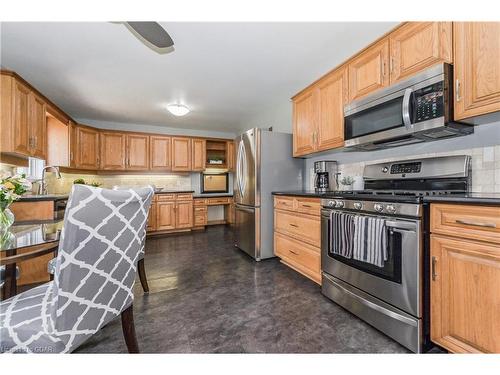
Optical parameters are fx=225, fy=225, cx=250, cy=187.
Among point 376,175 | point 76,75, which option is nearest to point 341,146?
point 376,175

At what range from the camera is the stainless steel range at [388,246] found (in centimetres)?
138

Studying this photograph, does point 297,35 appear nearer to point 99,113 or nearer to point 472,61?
point 472,61

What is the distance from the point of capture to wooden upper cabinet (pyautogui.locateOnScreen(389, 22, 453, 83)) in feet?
4.99

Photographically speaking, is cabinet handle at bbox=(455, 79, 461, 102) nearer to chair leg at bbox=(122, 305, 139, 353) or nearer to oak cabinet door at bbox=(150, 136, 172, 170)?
chair leg at bbox=(122, 305, 139, 353)

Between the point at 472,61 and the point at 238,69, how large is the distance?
7.39 ft

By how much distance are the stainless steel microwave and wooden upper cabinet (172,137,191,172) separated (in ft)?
13.7

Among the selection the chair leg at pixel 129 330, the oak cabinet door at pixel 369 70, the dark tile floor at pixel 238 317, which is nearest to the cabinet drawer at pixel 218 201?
the dark tile floor at pixel 238 317

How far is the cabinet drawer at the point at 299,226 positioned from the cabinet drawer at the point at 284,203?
64mm

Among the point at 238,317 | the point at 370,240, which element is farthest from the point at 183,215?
the point at 370,240

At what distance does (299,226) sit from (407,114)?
149cm

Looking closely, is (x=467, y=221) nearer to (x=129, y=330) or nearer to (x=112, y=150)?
(x=129, y=330)

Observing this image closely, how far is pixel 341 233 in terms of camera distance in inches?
73.9

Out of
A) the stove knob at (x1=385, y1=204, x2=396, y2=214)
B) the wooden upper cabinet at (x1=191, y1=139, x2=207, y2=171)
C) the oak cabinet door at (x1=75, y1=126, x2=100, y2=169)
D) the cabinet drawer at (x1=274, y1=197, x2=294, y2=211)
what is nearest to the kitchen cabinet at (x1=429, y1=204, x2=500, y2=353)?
the stove knob at (x1=385, y1=204, x2=396, y2=214)
